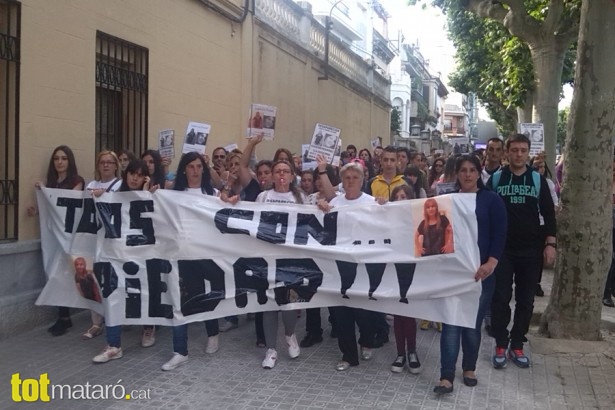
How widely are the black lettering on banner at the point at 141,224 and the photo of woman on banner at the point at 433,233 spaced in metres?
2.29

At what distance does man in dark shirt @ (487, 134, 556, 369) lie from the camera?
17.8 ft

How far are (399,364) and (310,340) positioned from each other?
1.03 meters

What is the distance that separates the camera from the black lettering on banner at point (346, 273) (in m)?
5.56

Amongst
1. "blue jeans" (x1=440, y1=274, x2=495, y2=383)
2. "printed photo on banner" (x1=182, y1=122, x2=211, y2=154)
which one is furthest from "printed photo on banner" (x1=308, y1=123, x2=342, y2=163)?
"blue jeans" (x1=440, y1=274, x2=495, y2=383)

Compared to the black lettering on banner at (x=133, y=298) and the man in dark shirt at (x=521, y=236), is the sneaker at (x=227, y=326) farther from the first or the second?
the man in dark shirt at (x=521, y=236)

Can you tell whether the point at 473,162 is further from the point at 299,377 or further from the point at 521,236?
the point at 299,377

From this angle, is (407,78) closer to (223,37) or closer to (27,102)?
(223,37)

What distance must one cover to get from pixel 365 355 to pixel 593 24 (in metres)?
3.70

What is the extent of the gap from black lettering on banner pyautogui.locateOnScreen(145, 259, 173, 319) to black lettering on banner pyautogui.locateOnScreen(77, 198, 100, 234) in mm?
851

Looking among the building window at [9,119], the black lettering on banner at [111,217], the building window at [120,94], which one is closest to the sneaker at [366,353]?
the black lettering on banner at [111,217]

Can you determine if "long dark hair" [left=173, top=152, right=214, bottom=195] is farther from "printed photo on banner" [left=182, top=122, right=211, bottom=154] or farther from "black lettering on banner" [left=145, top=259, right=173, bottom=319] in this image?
"printed photo on banner" [left=182, top=122, right=211, bottom=154]

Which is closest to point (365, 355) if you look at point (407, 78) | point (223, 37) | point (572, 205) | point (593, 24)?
point (572, 205)

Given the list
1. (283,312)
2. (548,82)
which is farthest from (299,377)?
(548,82)

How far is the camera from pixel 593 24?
6.22 metres
